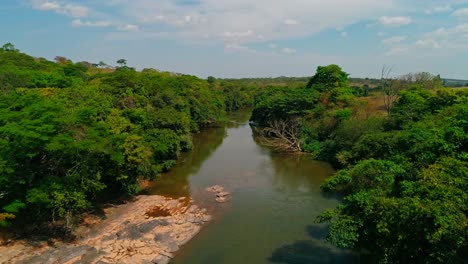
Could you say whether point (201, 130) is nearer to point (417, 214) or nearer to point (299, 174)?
point (299, 174)

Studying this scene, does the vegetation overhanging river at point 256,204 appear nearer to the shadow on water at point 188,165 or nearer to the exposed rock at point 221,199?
the shadow on water at point 188,165

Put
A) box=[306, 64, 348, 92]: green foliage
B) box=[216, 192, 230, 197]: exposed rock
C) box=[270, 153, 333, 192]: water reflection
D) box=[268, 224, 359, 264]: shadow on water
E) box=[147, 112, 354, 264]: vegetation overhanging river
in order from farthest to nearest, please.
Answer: box=[306, 64, 348, 92]: green foliage → box=[270, 153, 333, 192]: water reflection → box=[216, 192, 230, 197]: exposed rock → box=[147, 112, 354, 264]: vegetation overhanging river → box=[268, 224, 359, 264]: shadow on water

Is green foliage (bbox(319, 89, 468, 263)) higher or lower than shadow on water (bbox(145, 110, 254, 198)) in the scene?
higher

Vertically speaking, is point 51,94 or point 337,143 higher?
point 51,94

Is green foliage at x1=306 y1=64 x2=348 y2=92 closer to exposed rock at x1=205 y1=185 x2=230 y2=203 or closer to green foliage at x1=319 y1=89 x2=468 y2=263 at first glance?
exposed rock at x1=205 y1=185 x2=230 y2=203

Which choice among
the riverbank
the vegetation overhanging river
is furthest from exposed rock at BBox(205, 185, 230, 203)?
the riverbank

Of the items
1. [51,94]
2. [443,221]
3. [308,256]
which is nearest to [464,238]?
[443,221]
